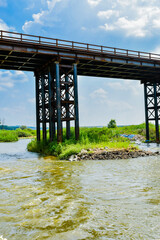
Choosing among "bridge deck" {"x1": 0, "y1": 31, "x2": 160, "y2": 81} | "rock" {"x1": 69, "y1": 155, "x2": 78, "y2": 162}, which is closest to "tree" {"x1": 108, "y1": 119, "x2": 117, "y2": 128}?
"bridge deck" {"x1": 0, "y1": 31, "x2": 160, "y2": 81}

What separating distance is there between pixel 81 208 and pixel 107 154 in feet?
35.9

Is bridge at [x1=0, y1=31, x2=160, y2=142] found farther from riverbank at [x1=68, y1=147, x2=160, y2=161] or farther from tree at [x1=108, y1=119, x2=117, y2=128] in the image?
tree at [x1=108, y1=119, x2=117, y2=128]

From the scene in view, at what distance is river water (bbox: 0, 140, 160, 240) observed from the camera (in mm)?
4520

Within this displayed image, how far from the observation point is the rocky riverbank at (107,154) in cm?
1614

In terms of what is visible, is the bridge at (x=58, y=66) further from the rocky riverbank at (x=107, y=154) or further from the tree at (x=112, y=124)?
the tree at (x=112, y=124)

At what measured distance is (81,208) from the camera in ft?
19.4

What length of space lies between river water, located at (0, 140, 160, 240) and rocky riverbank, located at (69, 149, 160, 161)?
6.26m

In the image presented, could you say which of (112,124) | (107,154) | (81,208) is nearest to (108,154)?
(107,154)

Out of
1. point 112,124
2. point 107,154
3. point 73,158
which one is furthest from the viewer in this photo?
point 112,124

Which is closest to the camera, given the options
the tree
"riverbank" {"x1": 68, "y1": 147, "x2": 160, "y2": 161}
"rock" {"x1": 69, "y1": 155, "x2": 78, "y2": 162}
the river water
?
the river water

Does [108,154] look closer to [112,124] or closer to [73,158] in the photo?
[73,158]

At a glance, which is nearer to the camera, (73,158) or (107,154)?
(73,158)

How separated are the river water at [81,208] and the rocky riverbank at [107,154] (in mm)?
6259

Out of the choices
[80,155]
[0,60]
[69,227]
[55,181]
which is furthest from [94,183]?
[0,60]
